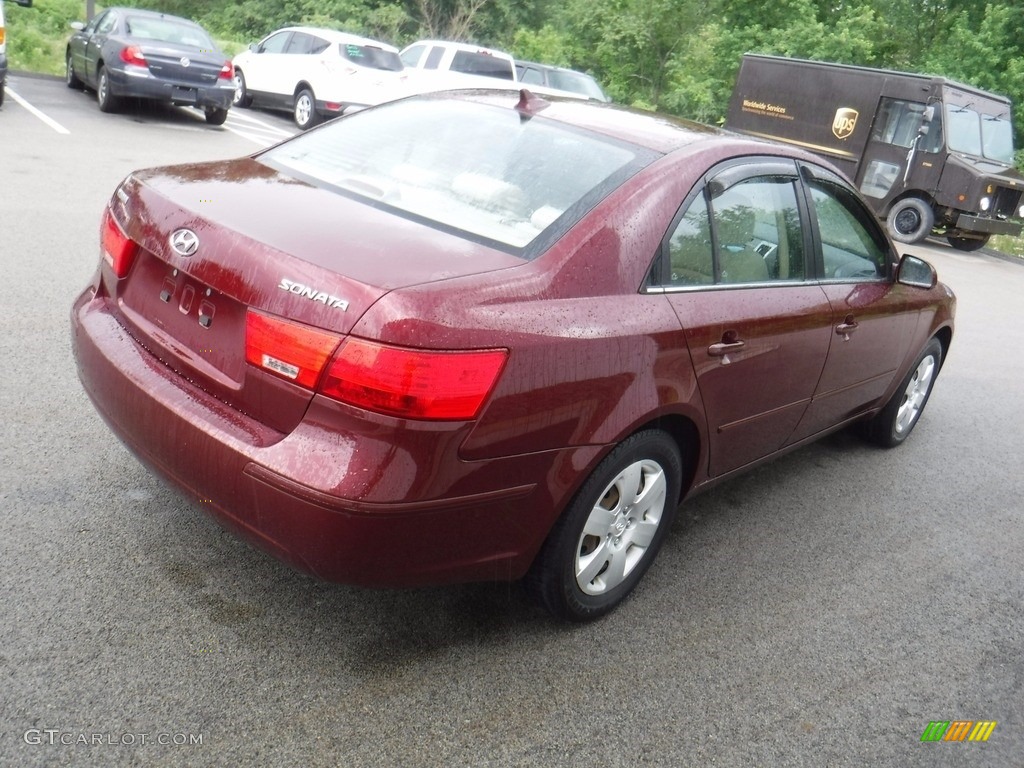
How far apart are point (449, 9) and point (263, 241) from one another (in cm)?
3875

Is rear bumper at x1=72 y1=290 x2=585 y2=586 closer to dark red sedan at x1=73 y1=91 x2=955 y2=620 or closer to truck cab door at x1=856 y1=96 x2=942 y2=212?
dark red sedan at x1=73 y1=91 x2=955 y2=620

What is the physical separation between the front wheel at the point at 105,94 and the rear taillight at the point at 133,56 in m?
0.40

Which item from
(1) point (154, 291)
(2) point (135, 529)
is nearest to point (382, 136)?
(1) point (154, 291)

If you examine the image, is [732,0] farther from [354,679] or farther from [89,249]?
[354,679]

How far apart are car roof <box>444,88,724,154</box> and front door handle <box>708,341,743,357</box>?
0.67 meters

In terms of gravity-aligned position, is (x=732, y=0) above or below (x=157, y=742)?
above

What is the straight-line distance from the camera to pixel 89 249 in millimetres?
6738

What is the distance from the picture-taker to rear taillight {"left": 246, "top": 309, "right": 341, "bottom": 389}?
7.88 ft

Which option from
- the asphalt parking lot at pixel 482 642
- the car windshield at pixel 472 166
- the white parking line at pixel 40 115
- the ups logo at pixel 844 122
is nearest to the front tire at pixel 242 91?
the white parking line at pixel 40 115

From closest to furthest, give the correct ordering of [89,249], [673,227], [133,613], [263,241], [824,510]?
[263,241]
[133,613]
[673,227]
[824,510]
[89,249]

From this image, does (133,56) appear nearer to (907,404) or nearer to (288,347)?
(907,404)

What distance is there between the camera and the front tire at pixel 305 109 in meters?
16.7

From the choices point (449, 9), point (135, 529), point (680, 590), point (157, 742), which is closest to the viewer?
point (157, 742)

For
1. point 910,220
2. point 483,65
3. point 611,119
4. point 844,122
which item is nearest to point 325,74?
point 483,65
